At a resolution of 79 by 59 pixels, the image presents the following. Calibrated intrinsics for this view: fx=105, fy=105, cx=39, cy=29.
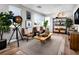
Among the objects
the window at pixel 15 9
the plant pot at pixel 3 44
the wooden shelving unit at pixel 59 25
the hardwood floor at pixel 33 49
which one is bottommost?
the hardwood floor at pixel 33 49

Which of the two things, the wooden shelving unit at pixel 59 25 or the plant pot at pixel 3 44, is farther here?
the wooden shelving unit at pixel 59 25

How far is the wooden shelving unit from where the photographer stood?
242 centimetres

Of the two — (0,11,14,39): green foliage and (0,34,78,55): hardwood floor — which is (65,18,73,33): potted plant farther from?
(0,11,14,39): green foliage

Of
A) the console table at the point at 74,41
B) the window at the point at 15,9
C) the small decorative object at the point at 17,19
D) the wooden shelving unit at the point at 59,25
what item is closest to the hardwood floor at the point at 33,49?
the console table at the point at 74,41

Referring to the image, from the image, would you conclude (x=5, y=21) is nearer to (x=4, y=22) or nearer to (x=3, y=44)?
(x=4, y=22)

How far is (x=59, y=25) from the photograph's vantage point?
2479 mm

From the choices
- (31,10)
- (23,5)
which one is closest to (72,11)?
(31,10)

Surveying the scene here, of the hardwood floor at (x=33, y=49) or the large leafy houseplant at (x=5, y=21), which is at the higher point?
the large leafy houseplant at (x=5, y=21)

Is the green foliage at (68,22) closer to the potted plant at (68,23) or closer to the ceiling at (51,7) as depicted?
the potted plant at (68,23)

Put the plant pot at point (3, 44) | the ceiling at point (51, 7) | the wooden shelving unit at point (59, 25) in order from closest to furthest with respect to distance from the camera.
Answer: the plant pot at point (3, 44) < the ceiling at point (51, 7) < the wooden shelving unit at point (59, 25)

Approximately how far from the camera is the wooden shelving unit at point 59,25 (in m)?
2.42

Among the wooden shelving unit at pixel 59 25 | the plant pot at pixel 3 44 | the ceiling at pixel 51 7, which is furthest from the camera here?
the wooden shelving unit at pixel 59 25

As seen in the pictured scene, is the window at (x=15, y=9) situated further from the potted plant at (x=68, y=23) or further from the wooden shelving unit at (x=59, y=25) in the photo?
the potted plant at (x=68, y=23)

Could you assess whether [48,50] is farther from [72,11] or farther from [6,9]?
[6,9]
